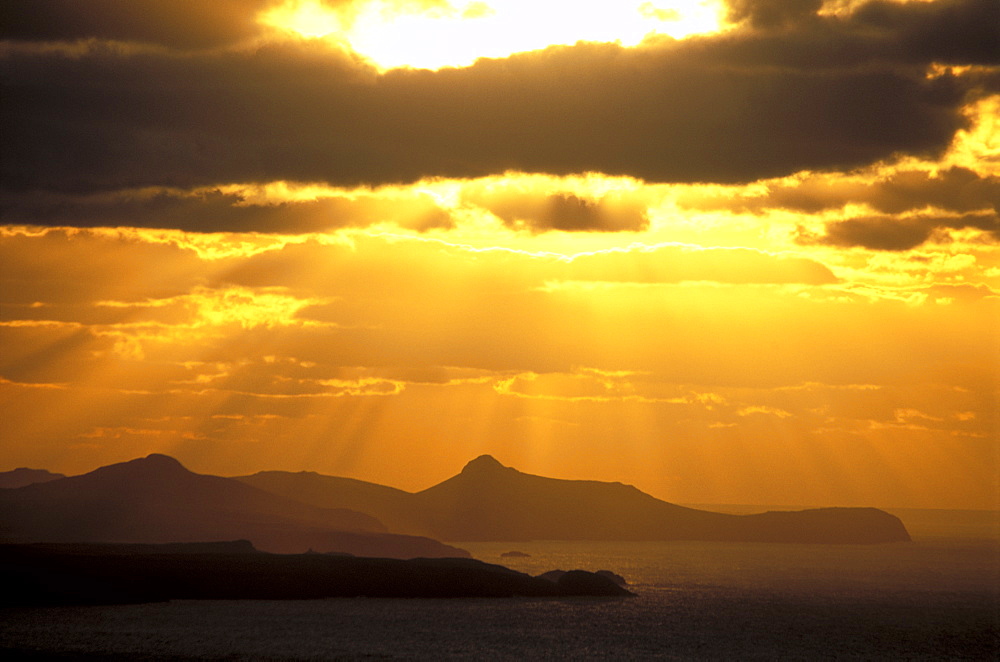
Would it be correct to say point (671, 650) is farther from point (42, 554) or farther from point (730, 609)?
point (42, 554)

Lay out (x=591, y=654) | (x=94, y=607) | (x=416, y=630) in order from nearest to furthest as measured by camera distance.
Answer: (x=591, y=654) → (x=416, y=630) → (x=94, y=607)

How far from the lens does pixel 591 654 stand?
383ft

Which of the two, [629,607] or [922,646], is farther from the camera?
[629,607]

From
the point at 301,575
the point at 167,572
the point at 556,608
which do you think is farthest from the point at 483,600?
the point at 167,572

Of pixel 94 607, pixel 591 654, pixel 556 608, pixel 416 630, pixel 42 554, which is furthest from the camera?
pixel 42 554

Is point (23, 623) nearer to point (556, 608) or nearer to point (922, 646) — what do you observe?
point (556, 608)

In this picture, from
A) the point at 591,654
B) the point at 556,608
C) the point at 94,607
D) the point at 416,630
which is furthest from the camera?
the point at 556,608

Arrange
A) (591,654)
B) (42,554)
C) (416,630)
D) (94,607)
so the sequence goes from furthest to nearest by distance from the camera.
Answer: (42,554) → (94,607) → (416,630) → (591,654)

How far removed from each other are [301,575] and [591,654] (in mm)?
95707

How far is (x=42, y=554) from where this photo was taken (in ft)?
626

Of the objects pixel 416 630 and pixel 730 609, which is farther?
pixel 730 609

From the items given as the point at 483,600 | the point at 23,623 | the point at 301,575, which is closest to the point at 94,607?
the point at 23,623

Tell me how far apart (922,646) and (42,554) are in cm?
14466

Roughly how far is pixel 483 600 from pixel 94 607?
70.8 meters
